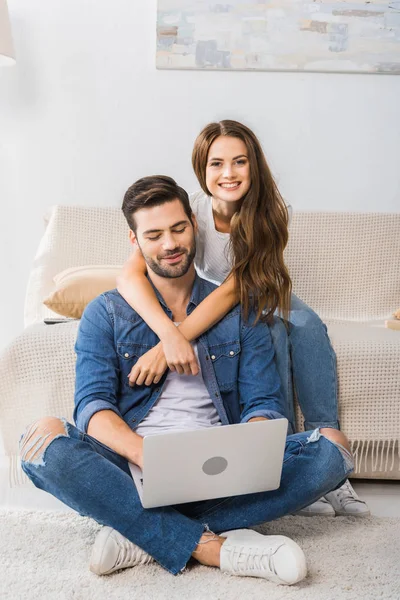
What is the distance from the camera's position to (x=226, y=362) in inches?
66.0

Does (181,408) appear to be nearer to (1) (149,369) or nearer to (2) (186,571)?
(1) (149,369)

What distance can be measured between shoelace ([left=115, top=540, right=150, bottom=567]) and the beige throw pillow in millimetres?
859

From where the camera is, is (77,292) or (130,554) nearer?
(130,554)

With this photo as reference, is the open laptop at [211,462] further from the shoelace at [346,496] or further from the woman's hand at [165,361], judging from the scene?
the shoelace at [346,496]

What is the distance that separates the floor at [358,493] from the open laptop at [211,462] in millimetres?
499

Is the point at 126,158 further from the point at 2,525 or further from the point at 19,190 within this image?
the point at 2,525

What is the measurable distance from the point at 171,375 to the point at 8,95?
5.64 ft

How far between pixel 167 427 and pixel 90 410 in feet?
0.55

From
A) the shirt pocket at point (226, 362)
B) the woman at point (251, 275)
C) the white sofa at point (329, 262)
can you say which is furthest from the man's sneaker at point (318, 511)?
the shirt pocket at point (226, 362)

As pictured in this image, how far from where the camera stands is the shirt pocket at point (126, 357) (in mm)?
1653

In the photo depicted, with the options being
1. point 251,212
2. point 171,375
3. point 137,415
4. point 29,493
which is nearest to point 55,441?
point 137,415

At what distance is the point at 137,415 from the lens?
1608mm

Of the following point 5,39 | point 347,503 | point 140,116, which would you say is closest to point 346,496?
point 347,503

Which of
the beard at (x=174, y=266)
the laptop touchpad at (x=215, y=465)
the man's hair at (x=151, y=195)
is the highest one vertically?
the man's hair at (x=151, y=195)
